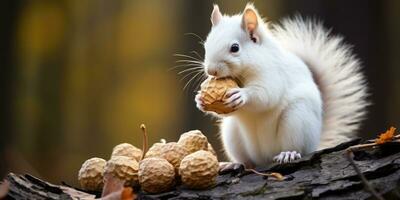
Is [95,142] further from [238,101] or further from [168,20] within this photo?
[238,101]

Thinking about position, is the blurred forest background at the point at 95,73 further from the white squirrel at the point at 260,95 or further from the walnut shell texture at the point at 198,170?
the walnut shell texture at the point at 198,170

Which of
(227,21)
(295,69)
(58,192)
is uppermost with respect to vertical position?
(227,21)

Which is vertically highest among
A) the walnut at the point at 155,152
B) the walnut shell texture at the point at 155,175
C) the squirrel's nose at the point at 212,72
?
the squirrel's nose at the point at 212,72

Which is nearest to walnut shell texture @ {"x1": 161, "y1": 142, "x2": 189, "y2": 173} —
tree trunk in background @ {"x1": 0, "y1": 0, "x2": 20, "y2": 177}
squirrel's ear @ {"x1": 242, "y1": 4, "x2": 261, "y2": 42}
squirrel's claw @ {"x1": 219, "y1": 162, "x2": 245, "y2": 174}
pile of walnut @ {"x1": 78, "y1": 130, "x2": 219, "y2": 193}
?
pile of walnut @ {"x1": 78, "y1": 130, "x2": 219, "y2": 193}

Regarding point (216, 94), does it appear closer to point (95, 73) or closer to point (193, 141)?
point (193, 141)

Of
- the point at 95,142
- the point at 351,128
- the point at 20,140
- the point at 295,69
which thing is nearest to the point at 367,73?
the point at 351,128

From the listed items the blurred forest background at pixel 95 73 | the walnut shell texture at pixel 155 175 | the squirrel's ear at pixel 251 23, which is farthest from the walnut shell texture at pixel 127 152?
the blurred forest background at pixel 95 73
